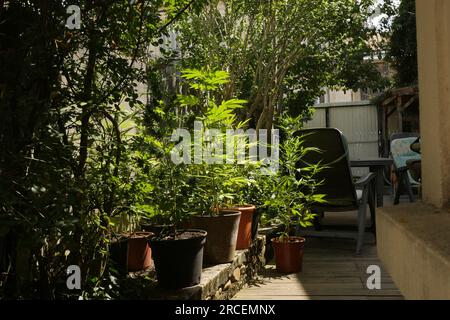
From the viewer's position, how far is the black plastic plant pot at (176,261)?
239cm

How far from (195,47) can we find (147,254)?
3859 millimetres

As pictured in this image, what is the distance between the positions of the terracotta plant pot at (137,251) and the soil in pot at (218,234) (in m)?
0.35

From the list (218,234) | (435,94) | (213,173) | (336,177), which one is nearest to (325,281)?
(218,234)

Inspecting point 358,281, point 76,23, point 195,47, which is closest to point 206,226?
point 358,281

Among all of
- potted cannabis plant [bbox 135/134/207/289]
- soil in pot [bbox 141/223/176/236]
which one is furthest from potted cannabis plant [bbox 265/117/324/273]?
potted cannabis plant [bbox 135/134/207/289]

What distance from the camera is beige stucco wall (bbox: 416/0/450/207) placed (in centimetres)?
108

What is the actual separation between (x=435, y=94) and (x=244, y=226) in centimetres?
245

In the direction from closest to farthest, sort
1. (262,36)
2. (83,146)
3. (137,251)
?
(83,146), (137,251), (262,36)

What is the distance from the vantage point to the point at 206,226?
9.80ft

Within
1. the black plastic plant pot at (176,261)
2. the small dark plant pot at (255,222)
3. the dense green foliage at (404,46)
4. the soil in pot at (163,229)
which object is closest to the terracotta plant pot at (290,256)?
the small dark plant pot at (255,222)

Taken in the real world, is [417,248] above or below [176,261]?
above

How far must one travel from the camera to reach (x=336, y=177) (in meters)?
4.42

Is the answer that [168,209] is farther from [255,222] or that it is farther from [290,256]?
[290,256]

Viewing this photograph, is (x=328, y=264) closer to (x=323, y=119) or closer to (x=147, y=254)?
(x=147, y=254)
